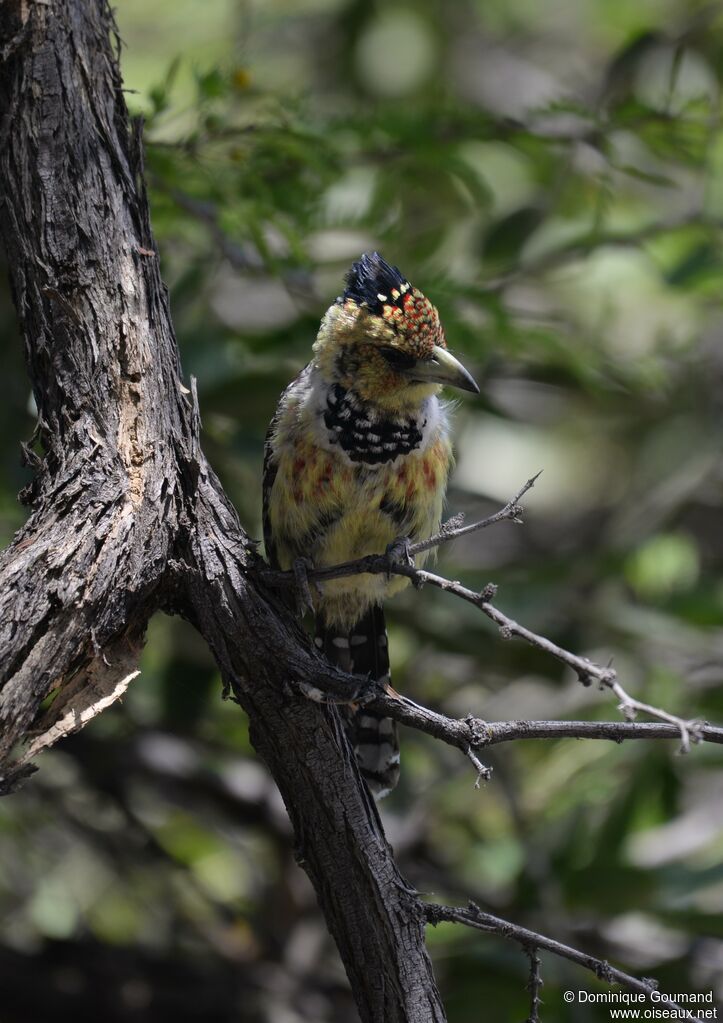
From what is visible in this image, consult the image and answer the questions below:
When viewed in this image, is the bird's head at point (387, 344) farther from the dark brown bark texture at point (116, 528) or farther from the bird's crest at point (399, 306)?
the dark brown bark texture at point (116, 528)

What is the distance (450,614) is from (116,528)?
2.07m

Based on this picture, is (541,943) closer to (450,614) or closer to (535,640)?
(535,640)

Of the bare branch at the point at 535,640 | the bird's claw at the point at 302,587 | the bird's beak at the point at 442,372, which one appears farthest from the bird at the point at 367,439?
the bare branch at the point at 535,640

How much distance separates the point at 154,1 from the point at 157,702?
11.1 ft

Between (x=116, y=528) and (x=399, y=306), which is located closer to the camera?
(x=116, y=528)

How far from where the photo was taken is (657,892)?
3.73m

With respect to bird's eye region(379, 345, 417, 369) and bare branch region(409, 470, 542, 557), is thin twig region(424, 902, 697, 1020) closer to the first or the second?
bare branch region(409, 470, 542, 557)

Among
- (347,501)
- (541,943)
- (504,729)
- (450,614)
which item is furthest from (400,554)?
(450,614)

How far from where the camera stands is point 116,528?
2195mm

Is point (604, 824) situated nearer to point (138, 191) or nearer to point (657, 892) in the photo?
point (657, 892)

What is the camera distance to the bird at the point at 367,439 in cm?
291

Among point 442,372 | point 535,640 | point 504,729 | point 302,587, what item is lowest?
point 504,729

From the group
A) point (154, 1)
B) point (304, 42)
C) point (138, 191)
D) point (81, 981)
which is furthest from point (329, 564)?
point (304, 42)

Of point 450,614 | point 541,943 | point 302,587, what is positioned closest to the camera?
point 541,943
